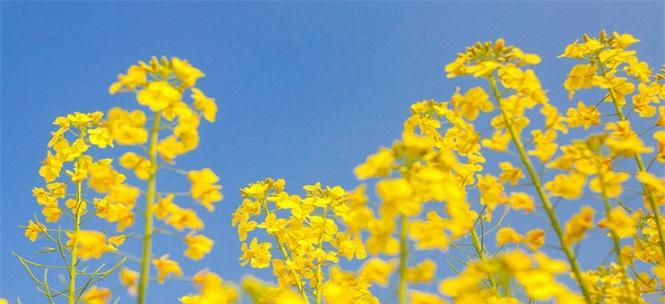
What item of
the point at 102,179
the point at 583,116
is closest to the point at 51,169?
the point at 102,179

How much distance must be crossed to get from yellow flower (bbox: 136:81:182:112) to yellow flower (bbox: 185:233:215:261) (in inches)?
20.0

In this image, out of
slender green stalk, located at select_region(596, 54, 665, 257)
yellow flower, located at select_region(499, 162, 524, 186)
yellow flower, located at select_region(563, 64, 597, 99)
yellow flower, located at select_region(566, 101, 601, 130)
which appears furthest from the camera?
yellow flower, located at select_region(563, 64, 597, 99)

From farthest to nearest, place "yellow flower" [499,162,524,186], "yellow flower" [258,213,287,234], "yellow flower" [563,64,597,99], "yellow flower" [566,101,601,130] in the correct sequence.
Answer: "yellow flower" [258,213,287,234] → "yellow flower" [563,64,597,99] → "yellow flower" [566,101,601,130] → "yellow flower" [499,162,524,186]

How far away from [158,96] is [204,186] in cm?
40

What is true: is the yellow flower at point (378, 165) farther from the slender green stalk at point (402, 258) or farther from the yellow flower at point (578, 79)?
the yellow flower at point (578, 79)

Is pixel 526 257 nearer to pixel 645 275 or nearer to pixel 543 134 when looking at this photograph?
pixel 543 134

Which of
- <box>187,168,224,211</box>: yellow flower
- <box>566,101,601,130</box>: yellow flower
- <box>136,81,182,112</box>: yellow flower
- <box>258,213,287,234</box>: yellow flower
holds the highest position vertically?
<box>258,213,287,234</box>: yellow flower

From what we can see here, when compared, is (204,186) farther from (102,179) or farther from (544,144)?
(544,144)

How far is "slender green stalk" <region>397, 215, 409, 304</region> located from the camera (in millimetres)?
1681

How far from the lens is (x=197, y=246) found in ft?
6.89

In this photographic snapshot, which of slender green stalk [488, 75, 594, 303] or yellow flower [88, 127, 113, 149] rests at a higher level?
yellow flower [88, 127, 113, 149]

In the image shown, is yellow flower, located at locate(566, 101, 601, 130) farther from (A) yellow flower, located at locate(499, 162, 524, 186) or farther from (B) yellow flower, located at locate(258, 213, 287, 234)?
(B) yellow flower, located at locate(258, 213, 287, 234)

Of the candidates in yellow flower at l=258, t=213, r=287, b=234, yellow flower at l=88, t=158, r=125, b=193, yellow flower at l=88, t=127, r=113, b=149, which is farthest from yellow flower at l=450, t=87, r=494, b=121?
yellow flower at l=88, t=127, r=113, b=149

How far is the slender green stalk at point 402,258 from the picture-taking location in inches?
66.2
